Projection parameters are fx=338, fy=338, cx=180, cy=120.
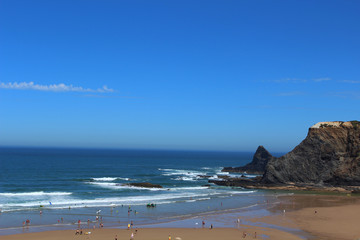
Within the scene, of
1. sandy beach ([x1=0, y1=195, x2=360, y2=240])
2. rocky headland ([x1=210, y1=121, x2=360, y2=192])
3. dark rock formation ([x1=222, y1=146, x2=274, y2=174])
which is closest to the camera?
sandy beach ([x1=0, y1=195, x2=360, y2=240])

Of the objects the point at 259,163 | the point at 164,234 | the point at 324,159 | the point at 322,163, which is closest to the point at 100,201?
the point at 164,234

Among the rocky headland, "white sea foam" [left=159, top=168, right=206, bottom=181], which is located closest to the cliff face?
the rocky headland

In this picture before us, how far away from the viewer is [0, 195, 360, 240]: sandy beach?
34.7 meters

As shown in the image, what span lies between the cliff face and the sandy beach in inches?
773

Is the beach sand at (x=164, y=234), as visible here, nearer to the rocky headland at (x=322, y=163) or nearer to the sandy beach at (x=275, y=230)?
the sandy beach at (x=275, y=230)

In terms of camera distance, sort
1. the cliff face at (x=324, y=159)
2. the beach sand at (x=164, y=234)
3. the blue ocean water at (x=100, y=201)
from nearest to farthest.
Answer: the beach sand at (x=164, y=234)
the blue ocean water at (x=100, y=201)
the cliff face at (x=324, y=159)

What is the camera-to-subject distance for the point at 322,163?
72.5 meters

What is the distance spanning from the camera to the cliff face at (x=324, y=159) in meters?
70.4

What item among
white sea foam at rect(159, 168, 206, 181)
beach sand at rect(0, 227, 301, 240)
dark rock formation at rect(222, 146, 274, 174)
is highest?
dark rock formation at rect(222, 146, 274, 174)

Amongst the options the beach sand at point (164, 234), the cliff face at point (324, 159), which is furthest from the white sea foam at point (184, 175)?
the beach sand at point (164, 234)

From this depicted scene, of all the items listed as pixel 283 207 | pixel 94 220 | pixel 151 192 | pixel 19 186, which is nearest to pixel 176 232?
pixel 94 220

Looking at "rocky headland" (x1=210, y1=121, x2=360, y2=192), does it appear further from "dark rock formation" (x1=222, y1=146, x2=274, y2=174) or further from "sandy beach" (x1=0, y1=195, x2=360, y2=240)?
"dark rock formation" (x1=222, y1=146, x2=274, y2=174)

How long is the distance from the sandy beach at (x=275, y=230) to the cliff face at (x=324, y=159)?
19632mm

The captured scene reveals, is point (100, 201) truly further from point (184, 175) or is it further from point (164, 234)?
point (184, 175)
